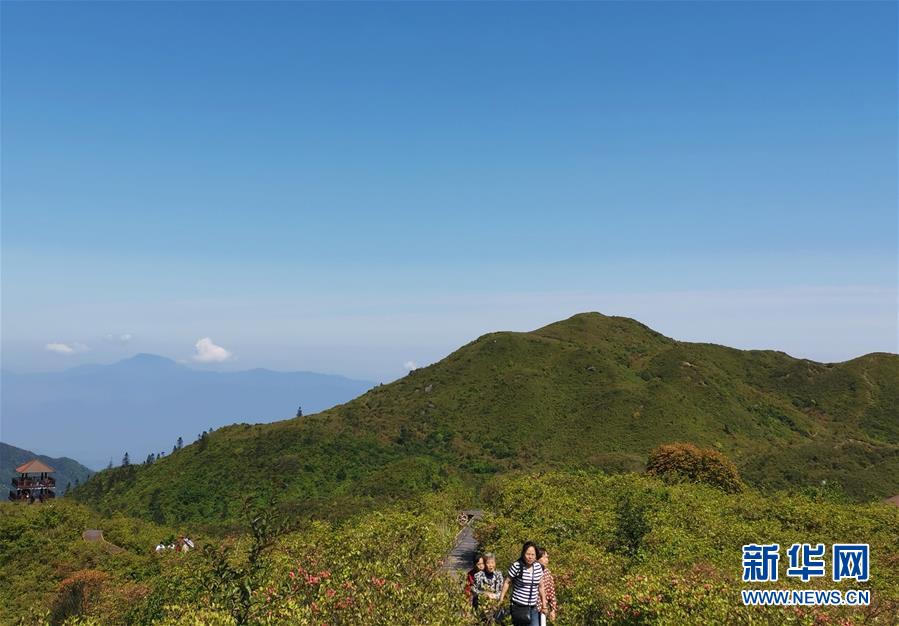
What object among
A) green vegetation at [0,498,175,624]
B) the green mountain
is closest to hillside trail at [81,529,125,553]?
green vegetation at [0,498,175,624]

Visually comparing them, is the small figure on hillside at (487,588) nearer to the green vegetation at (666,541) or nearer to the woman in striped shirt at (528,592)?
the woman in striped shirt at (528,592)

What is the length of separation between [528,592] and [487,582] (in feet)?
4.96

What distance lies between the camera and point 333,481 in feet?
264

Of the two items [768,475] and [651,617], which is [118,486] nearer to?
[768,475]

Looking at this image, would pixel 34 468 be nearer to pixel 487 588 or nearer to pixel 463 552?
pixel 463 552

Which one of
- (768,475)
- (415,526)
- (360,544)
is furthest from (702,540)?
(768,475)

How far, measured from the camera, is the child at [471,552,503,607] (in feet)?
43.4

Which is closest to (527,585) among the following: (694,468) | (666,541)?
(666,541)

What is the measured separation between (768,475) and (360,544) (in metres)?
65.0

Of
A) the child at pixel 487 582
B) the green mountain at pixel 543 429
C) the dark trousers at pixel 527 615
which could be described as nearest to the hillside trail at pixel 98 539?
the green mountain at pixel 543 429

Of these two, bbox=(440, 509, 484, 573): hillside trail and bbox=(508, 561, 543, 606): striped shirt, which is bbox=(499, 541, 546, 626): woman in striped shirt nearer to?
bbox=(508, 561, 543, 606): striped shirt

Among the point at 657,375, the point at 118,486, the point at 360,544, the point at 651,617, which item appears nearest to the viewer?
the point at 651,617

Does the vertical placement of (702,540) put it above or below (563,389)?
below

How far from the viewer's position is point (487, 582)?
13.4 m
